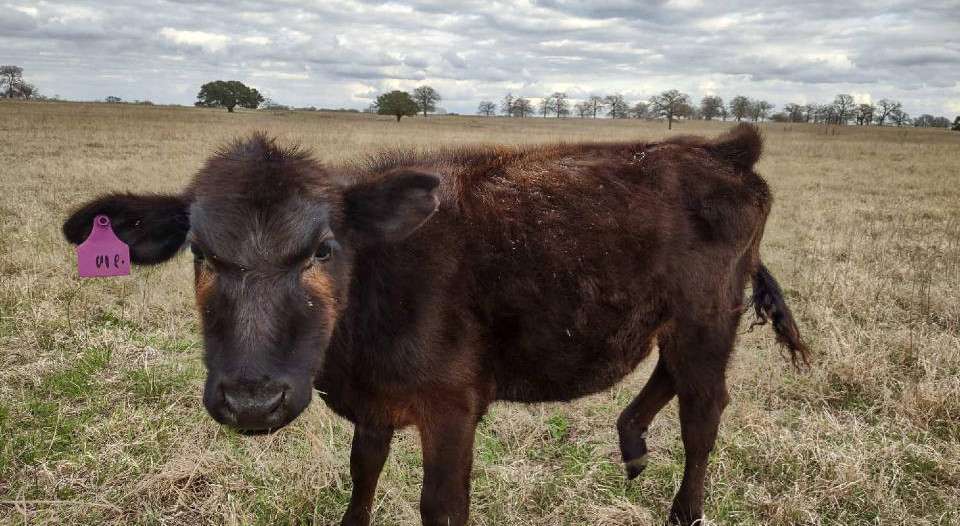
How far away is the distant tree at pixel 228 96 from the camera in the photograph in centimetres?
9088

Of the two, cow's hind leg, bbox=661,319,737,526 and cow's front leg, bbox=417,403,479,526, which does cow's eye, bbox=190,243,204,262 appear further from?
cow's hind leg, bbox=661,319,737,526

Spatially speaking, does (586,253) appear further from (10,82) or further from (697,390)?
(10,82)

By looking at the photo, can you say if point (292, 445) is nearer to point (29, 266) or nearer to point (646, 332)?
point (646, 332)

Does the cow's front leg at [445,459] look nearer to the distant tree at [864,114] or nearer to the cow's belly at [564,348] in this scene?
the cow's belly at [564,348]

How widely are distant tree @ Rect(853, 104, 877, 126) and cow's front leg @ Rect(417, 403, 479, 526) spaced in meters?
122

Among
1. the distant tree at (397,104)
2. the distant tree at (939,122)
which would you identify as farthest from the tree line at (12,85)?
the distant tree at (939,122)

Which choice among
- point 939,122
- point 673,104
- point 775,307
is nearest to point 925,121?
point 939,122

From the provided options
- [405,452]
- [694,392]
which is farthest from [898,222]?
[405,452]

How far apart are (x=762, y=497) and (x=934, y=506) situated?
1108mm

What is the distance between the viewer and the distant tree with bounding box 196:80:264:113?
298 ft

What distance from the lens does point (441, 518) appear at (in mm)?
3262

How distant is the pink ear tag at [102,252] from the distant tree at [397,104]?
88.8m

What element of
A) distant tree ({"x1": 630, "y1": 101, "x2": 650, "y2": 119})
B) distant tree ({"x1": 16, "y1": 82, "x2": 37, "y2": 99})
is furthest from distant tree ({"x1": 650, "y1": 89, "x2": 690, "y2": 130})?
distant tree ({"x1": 16, "y1": 82, "x2": 37, "y2": 99})

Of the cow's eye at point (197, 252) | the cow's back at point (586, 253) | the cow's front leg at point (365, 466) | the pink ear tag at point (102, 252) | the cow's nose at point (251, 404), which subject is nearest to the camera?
the cow's nose at point (251, 404)
